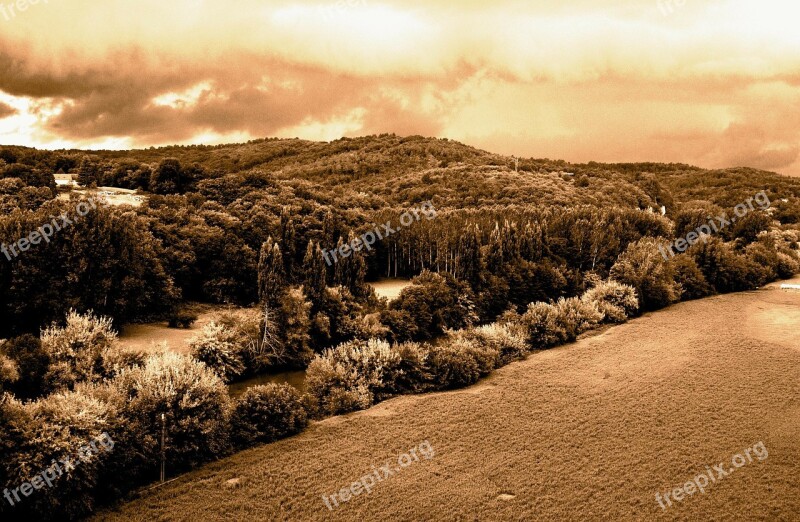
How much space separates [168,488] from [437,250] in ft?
135

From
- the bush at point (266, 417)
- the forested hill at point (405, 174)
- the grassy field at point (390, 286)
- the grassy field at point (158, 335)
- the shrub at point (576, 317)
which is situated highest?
the forested hill at point (405, 174)

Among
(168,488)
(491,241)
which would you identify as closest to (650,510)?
(168,488)

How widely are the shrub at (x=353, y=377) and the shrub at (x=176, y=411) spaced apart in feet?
21.1

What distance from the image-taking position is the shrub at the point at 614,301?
48.7 metres

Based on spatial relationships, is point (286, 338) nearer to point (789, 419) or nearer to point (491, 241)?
point (491, 241)

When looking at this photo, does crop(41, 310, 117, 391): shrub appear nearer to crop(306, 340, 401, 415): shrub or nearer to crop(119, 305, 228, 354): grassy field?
crop(119, 305, 228, 354): grassy field

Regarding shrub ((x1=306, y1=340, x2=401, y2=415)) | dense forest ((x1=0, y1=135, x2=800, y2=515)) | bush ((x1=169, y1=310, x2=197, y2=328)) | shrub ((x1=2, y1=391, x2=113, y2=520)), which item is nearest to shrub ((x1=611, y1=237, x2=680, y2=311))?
dense forest ((x1=0, y1=135, x2=800, y2=515))

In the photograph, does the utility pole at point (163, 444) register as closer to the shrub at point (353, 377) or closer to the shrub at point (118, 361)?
the shrub at point (118, 361)

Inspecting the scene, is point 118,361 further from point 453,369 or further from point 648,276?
point 648,276

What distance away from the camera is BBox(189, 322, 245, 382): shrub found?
33.9 meters

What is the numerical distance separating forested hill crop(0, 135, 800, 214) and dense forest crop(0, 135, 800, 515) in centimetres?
98

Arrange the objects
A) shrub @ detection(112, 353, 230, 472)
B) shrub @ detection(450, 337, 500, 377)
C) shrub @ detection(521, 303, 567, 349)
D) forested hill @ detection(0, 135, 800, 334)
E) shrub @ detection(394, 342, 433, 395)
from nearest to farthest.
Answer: shrub @ detection(112, 353, 230, 472)
shrub @ detection(394, 342, 433, 395)
shrub @ detection(450, 337, 500, 377)
forested hill @ detection(0, 135, 800, 334)
shrub @ detection(521, 303, 567, 349)

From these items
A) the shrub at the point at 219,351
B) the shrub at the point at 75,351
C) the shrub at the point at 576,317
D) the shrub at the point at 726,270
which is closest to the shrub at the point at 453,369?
the shrub at the point at 576,317

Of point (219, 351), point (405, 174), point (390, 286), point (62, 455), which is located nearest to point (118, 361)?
point (219, 351)
